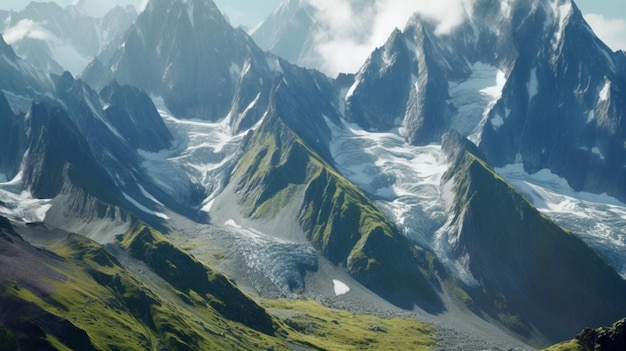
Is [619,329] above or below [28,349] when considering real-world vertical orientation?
above

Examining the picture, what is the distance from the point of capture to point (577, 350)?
17762 centimetres

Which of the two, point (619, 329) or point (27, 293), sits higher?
point (619, 329)

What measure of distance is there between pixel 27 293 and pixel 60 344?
76.5ft

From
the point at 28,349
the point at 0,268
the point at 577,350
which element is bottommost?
the point at 28,349

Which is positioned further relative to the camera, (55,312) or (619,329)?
(55,312)

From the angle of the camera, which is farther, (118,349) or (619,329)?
(118,349)

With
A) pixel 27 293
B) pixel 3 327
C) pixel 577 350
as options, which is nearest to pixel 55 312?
pixel 27 293

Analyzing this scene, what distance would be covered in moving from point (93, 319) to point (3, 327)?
2909 centimetres

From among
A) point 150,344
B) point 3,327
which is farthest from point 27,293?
point 150,344

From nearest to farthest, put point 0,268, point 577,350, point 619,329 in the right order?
1. point 619,329
2. point 577,350
3. point 0,268

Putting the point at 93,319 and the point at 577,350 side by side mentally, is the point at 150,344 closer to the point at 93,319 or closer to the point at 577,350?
the point at 93,319

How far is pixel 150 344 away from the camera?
198 meters

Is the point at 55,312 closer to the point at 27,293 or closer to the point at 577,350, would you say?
the point at 27,293

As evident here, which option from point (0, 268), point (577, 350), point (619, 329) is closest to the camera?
point (619, 329)
